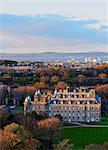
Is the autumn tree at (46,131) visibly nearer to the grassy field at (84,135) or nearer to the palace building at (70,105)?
the grassy field at (84,135)

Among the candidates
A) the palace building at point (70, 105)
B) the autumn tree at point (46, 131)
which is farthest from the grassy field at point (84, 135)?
the palace building at point (70, 105)

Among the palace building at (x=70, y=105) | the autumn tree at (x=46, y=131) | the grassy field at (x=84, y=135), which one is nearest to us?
the autumn tree at (x=46, y=131)

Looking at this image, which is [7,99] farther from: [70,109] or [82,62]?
[82,62]

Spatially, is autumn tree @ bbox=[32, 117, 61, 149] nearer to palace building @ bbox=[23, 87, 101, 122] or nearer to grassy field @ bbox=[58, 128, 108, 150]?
grassy field @ bbox=[58, 128, 108, 150]

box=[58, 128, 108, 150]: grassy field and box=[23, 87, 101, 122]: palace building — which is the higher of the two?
box=[23, 87, 101, 122]: palace building

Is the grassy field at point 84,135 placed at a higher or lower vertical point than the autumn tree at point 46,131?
lower

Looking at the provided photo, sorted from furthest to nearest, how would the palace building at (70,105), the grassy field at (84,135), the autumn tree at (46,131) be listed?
the palace building at (70,105) → the grassy field at (84,135) → the autumn tree at (46,131)

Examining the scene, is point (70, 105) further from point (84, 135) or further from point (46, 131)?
point (46, 131)

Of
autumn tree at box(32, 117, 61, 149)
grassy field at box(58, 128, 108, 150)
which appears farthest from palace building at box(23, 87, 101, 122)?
autumn tree at box(32, 117, 61, 149)
